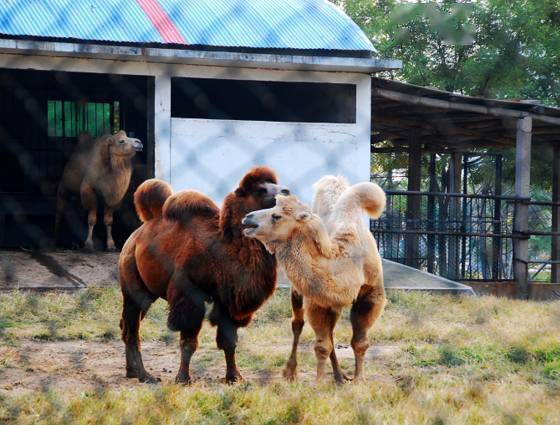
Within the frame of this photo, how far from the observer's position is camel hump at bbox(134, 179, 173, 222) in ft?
14.3

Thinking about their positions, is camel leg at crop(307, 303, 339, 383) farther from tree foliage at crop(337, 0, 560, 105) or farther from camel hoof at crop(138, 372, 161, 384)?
tree foliage at crop(337, 0, 560, 105)

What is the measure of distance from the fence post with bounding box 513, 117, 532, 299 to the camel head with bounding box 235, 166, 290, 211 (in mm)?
5152

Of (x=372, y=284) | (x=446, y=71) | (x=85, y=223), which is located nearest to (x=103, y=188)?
(x=85, y=223)

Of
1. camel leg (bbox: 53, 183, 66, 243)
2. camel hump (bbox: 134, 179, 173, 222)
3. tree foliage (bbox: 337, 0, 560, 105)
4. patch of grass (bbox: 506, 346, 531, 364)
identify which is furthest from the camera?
camel leg (bbox: 53, 183, 66, 243)

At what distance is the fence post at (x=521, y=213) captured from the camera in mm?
8914

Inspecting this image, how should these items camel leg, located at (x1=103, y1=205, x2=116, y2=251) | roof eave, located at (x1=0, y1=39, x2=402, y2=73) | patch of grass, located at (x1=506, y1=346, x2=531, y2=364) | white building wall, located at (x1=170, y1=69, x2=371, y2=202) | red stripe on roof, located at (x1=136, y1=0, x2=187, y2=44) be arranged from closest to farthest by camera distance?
patch of grass, located at (x1=506, y1=346, x2=531, y2=364) < roof eave, located at (x1=0, y1=39, x2=402, y2=73) < red stripe on roof, located at (x1=136, y1=0, x2=187, y2=44) < white building wall, located at (x1=170, y1=69, x2=371, y2=202) < camel leg, located at (x1=103, y1=205, x2=116, y2=251)

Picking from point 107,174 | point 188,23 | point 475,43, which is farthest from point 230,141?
point 475,43

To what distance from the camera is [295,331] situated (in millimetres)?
4387

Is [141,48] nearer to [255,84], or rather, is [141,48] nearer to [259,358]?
[255,84]

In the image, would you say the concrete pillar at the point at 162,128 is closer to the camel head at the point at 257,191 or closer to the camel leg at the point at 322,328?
the camel head at the point at 257,191

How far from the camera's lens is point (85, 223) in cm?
984

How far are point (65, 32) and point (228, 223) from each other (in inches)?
158

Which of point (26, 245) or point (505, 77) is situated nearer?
point (505, 77)

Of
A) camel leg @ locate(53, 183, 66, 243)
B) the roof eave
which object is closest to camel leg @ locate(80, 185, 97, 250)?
camel leg @ locate(53, 183, 66, 243)
